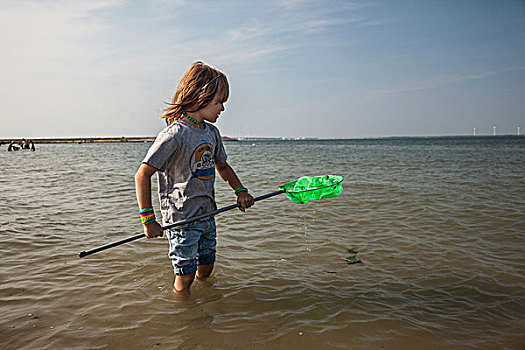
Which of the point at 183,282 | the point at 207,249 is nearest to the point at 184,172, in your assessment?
the point at 207,249

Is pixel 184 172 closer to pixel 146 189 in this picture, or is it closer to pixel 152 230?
pixel 146 189

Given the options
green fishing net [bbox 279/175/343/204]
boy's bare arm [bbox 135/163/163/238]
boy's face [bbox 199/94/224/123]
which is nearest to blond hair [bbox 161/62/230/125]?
boy's face [bbox 199/94/224/123]

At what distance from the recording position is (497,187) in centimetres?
890

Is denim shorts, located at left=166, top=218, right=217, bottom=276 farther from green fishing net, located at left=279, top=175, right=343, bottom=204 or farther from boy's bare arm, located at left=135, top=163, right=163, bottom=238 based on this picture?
green fishing net, located at left=279, top=175, right=343, bottom=204

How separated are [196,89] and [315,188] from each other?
1.29 meters

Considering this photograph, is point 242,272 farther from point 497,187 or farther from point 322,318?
point 497,187

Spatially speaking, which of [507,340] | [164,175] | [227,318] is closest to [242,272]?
[227,318]

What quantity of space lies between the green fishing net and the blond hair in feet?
3.42

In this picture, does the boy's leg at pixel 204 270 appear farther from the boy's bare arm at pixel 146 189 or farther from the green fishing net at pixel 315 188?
the green fishing net at pixel 315 188

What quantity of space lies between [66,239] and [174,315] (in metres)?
2.89

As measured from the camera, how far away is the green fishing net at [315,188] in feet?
10.2

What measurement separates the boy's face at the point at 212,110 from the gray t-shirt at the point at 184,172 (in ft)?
0.40

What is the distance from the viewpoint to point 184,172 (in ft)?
9.03

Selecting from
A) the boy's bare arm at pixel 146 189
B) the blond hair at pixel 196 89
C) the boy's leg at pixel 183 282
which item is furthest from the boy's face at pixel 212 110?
the boy's leg at pixel 183 282
